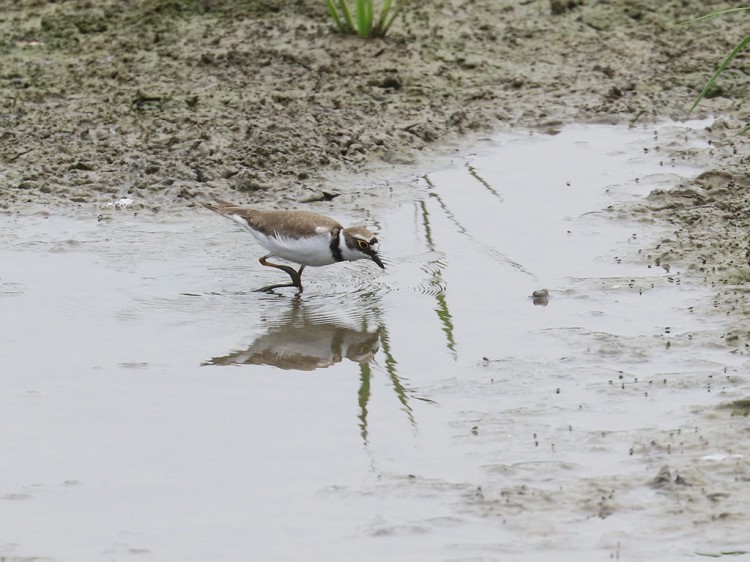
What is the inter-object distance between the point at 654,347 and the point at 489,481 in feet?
5.89

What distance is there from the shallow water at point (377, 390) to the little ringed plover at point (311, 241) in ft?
0.81

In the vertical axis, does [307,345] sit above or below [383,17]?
below

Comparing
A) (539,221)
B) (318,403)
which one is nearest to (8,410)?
(318,403)

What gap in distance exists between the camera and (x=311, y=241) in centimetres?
795

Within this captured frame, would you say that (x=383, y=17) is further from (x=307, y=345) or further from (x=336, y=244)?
(x=307, y=345)

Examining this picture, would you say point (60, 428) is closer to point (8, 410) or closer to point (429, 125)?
point (8, 410)

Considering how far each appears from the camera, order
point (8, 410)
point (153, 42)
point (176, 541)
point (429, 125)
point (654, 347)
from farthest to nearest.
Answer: point (153, 42) → point (429, 125) → point (654, 347) → point (8, 410) → point (176, 541)

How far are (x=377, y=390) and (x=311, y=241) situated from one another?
1730mm

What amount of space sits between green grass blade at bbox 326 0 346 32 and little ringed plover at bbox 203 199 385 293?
402 centimetres

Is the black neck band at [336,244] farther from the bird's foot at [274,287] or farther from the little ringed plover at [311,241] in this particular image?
the bird's foot at [274,287]

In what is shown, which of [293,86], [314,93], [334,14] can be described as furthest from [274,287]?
[334,14]

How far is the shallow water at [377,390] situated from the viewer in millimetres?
5082

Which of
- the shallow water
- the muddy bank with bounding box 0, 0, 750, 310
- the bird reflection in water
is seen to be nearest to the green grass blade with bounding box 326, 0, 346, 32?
the muddy bank with bounding box 0, 0, 750, 310

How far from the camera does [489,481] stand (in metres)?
5.45
